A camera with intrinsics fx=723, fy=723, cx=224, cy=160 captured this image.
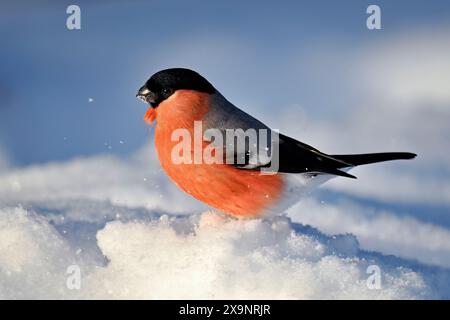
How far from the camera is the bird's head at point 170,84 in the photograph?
2969mm

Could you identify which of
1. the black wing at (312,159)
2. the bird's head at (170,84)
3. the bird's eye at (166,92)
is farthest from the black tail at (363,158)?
the bird's eye at (166,92)

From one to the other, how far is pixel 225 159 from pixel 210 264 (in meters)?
0.42

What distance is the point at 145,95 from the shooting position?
303 cm

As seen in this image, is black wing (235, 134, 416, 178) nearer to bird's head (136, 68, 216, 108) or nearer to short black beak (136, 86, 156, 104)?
bird's head (136, 68, 216, 108)

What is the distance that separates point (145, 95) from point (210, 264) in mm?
761

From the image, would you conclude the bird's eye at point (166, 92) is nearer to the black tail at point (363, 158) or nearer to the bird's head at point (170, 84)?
the bird's head at point (170, 84)

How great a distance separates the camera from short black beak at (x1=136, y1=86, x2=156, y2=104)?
119 inches

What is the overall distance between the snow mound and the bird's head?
55 centimetres

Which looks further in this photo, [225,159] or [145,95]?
[145,95]

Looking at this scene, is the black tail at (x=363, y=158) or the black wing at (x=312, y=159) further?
the black tail at (x=363, y=158)

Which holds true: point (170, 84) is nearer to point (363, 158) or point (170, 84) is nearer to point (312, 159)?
point (312, 159)

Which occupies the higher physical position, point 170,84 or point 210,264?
Answer: point 170,84

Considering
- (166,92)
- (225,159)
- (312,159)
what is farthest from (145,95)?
(312,159)

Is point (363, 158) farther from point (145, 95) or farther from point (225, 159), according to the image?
point (145, 95)
